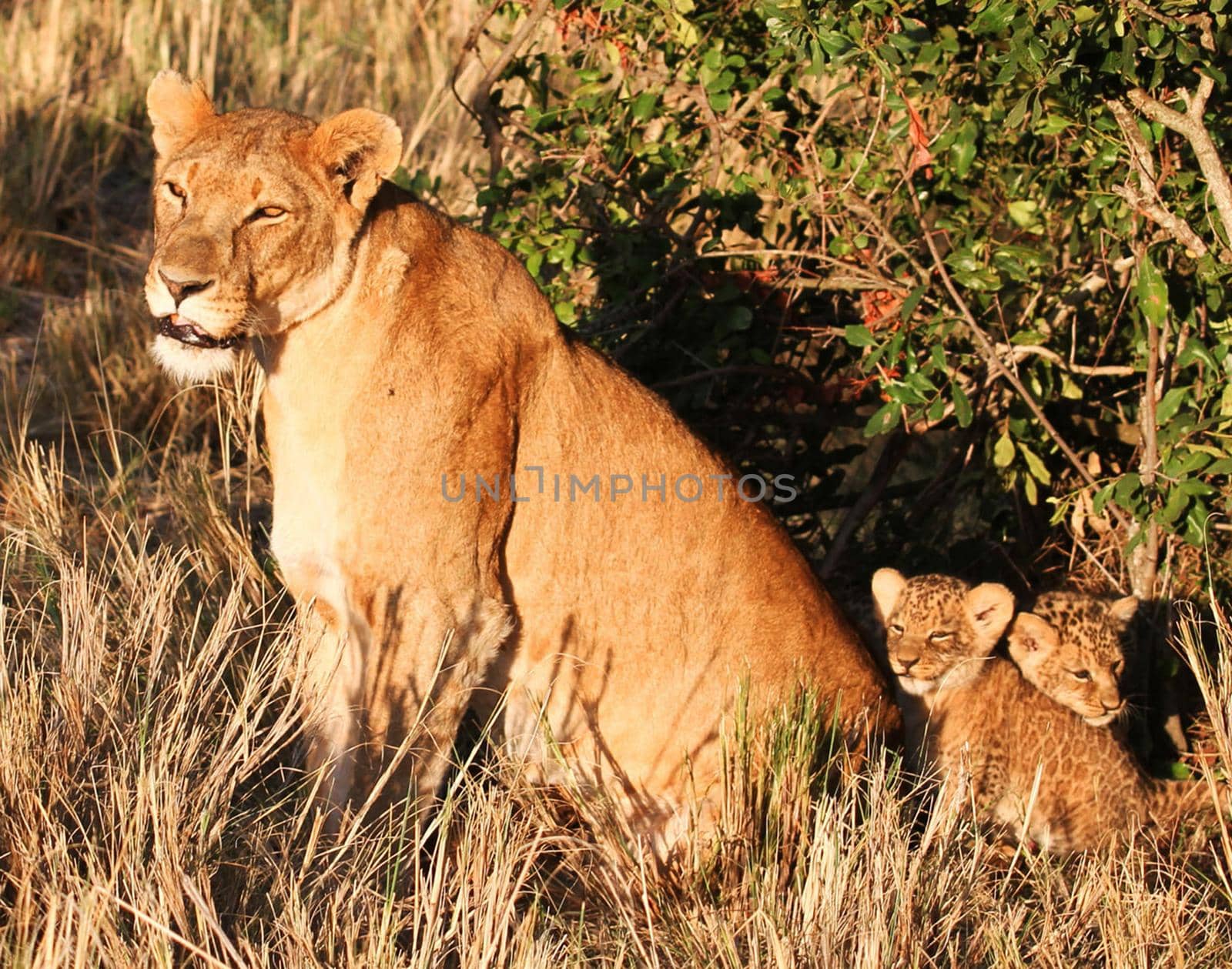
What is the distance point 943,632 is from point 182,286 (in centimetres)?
268

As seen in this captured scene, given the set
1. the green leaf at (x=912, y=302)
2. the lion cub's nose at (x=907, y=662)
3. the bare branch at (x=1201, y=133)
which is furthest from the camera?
the green leaf at (x=912, y=302)

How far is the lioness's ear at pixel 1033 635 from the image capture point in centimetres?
507

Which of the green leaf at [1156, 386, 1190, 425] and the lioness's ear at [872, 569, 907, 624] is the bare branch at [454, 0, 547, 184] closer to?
the lioness's ear at [872, 569, 907, 624]

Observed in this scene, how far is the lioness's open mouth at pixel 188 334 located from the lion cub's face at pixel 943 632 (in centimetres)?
242

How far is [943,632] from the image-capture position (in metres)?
4.95

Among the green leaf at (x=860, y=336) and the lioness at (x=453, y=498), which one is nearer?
the lioness at (x=453, y=498)

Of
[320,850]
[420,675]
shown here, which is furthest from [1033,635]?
[320,850]

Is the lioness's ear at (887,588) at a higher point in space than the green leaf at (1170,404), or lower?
lower

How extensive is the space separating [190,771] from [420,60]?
26.4 feet

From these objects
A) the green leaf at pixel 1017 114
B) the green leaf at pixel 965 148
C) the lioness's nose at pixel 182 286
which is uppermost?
the green leaf at pixel 1017 114

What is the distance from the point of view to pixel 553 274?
20.6 feet

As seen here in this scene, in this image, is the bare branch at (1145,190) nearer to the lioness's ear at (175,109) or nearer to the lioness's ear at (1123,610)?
the lioness's ear at (1123,610)

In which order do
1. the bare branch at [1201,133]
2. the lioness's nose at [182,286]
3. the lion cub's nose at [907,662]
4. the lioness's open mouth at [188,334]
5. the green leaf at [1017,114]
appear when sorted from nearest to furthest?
the lioness's nose at [182,286], the lioness's open mouth at [188,334], the green leaf at [1017,114], the bare branch at [1201,133], the lion cub's nose at [907,662]

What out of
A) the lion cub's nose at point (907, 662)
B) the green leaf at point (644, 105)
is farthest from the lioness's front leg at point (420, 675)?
the green leaf at point (644, 105)
